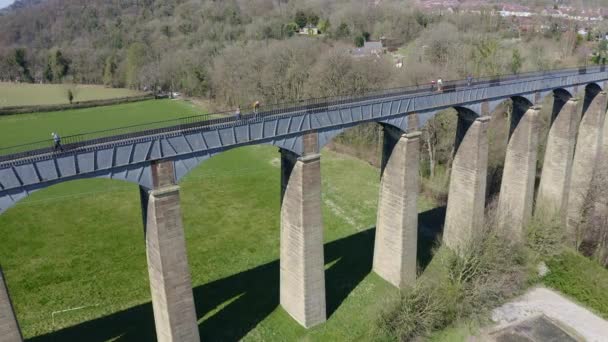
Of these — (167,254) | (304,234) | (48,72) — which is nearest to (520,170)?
(304,234)

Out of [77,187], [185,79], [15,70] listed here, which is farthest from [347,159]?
[15,70]

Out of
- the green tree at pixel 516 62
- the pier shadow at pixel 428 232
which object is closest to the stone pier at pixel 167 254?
the pier shadow at pixel 428 232

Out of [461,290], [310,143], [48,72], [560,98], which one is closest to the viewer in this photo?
[310,143]

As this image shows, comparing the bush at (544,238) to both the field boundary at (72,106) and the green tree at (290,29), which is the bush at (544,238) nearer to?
the green tree at (290,29)

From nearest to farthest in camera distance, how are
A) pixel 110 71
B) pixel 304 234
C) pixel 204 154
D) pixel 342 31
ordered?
pixel 204 154
pixel 304 234
pixel 342 31
pixel 110 71

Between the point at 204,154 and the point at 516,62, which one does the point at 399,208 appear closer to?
the point at 204,154

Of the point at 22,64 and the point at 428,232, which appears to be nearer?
the point at 428,232
